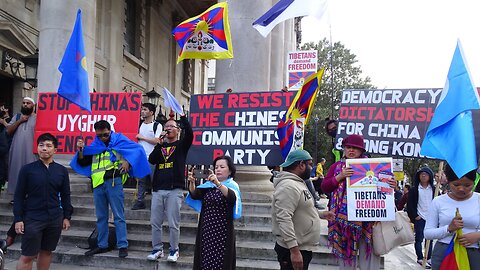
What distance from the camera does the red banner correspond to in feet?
24.0

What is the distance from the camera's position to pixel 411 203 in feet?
24.0

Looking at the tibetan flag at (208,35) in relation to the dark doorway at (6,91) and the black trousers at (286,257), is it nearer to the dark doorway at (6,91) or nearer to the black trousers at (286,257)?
the black trousers at (286,257)

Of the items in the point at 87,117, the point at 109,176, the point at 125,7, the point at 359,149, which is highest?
the point at 125,7

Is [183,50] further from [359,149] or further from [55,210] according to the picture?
[359,149]

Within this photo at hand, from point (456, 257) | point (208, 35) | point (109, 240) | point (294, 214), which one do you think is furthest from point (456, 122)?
point (109, 240)

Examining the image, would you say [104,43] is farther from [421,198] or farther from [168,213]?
[421,198]

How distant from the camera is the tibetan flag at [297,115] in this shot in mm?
6078

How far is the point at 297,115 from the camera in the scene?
6254 mm

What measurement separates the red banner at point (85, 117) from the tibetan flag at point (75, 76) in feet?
4.30

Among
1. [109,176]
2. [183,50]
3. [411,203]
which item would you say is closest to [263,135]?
Answer: [183,50]

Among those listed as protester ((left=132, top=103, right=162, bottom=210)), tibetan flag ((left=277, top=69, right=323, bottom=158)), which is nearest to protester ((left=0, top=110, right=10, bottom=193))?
protester ((left=132, top=103, right=162, bottom=210))

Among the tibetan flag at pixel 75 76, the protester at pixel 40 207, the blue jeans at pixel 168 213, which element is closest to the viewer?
the protester at pixel 40 207

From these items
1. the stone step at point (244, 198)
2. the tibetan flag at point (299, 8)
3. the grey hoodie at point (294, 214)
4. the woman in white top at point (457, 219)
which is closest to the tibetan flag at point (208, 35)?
the tibetan flag at point (299, 8)

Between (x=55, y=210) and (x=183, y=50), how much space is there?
11.7ft
